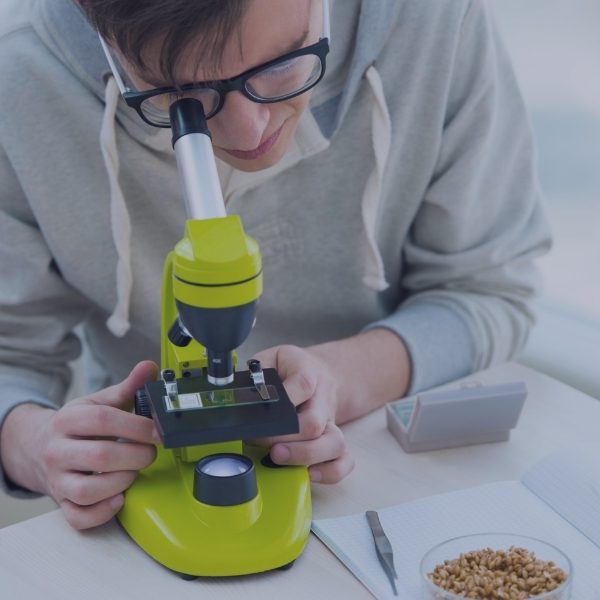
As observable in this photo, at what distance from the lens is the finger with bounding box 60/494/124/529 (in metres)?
0.99

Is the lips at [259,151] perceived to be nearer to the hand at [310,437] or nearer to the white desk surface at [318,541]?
the hand at [310,437]

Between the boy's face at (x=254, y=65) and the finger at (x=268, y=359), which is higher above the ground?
the boy's face at (x=254, y=65)

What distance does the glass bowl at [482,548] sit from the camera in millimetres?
849

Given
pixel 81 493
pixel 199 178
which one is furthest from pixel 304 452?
pixel 199 178

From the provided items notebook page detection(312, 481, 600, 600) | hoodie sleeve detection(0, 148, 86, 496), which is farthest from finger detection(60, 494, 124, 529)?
hoodie sleeve detection(0, 148, 86, 496)

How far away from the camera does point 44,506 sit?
2051 mm

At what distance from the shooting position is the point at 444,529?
1003mm

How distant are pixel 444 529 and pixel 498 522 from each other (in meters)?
0.06

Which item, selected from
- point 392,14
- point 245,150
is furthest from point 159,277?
point 392,14

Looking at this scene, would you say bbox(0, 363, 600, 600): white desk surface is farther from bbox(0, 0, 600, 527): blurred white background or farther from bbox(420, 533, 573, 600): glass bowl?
bbox(0, 0, 600, 527): blurred white background

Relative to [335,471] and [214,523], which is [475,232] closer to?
[335,471]

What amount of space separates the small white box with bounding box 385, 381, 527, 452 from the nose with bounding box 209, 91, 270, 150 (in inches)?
14.8

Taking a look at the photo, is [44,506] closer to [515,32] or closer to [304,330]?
[304,330]

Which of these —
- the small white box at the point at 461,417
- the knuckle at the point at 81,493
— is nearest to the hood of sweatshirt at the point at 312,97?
the small white box at the point at 461,417
